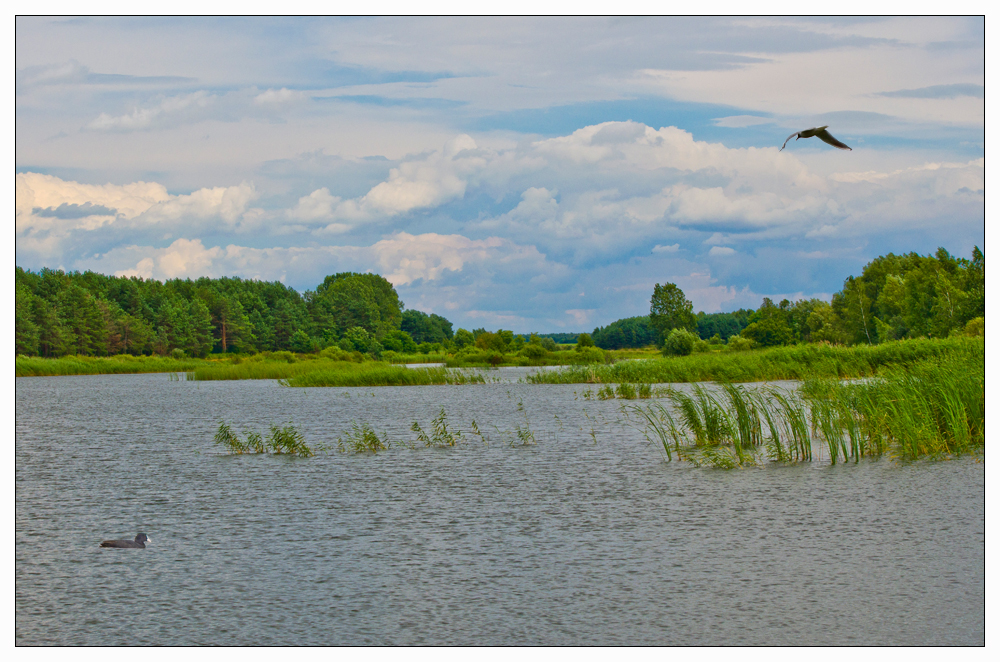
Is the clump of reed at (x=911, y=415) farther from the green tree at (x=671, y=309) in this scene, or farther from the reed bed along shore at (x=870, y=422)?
the green tree at (x=671, y=309)

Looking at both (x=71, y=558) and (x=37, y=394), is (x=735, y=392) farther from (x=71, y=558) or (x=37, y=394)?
(x=37, y=394)

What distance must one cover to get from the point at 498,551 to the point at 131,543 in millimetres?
4597

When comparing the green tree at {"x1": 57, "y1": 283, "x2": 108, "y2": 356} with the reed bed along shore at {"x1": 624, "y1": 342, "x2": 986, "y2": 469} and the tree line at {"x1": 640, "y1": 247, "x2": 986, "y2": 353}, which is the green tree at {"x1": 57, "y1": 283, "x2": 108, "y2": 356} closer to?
the tree line at {"x1": 640, "y1": 247, "x2": 986, "y2": 353}

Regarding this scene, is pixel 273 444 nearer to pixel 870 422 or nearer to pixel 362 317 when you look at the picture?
pixel 870 422

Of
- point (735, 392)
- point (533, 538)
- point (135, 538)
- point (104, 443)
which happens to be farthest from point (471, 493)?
point (104, 443)

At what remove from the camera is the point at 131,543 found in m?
10.0

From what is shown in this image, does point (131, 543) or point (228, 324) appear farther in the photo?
point (228, 324)

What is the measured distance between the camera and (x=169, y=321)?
9894 centimetres

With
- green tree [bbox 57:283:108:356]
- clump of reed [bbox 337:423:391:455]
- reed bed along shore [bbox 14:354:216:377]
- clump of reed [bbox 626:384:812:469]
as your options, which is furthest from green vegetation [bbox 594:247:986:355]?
green tree [bbox 57:283:108:356]

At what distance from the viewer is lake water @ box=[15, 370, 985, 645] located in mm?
7125

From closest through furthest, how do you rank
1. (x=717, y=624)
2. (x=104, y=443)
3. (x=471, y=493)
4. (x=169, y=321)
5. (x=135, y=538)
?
(x=717, y=624), (x=135, y=538), (x=471, y=493), (x=104, y=443), (x=169, y=321)

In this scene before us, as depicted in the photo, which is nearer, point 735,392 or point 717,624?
point 717,624

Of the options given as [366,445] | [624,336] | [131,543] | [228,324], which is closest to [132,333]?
[228,324]

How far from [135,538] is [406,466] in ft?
20.6
